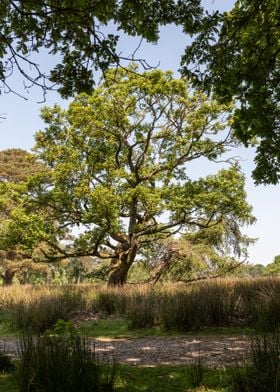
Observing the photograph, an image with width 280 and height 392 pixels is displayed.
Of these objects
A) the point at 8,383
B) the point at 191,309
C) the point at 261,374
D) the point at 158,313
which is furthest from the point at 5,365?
the point at 158,313

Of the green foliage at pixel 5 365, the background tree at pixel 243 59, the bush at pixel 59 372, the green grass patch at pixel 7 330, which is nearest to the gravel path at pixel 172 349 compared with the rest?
the green foliage at pixel 5 365

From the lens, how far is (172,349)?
6117mm

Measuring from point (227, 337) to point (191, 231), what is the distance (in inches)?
479

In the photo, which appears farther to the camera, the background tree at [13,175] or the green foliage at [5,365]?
the background tree at [13,175]

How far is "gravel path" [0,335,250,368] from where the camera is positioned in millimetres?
5102

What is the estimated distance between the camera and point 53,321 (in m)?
9.37

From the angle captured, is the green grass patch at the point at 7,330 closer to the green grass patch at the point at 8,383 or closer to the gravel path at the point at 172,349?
the gravel path at the point at 172,349

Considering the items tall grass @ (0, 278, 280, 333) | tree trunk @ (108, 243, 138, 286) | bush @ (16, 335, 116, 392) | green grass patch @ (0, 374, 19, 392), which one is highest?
tree trunk @ (108, 243, 138, 286)

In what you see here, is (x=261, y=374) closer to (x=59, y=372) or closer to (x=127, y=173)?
(x=59, y=372)

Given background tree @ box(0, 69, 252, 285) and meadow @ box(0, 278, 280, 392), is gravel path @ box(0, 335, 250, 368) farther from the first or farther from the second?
background tree @ box(0, 69, 252, 285)

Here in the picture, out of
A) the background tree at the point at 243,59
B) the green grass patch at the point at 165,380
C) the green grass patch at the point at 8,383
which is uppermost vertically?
the background tree at the point at 243,59

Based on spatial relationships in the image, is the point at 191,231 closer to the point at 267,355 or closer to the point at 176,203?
the point at 176,203

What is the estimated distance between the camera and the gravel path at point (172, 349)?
16.7 feet

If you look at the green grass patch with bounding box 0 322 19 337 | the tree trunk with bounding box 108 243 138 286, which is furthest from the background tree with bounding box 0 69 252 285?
the green grass patch with bounding box 0 322 19 337
